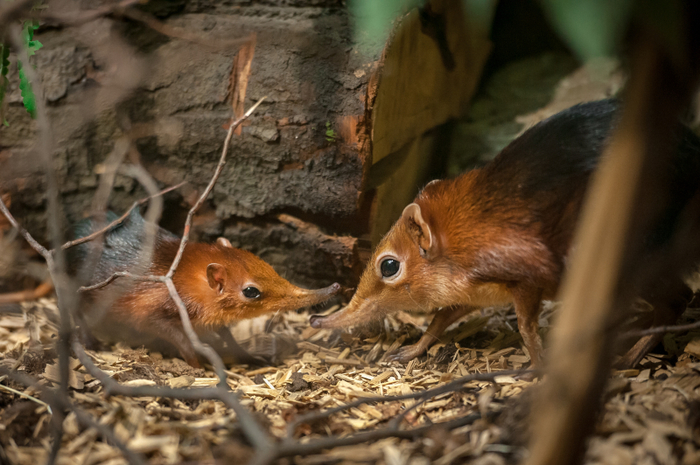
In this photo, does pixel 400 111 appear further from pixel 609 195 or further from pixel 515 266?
pixel 609 195

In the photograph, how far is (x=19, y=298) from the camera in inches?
203

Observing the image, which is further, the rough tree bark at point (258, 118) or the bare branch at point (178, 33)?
the bare branch at point (178, 33)

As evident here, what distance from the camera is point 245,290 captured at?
4570mm

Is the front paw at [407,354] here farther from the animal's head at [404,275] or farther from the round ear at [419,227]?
the round ear at [419,227]

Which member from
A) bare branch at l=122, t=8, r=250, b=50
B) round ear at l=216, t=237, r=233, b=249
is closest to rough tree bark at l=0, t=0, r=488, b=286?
bare branch at l=122, t=8, r=250, b=50

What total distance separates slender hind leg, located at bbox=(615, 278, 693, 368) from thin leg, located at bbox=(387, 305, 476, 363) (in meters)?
1.29

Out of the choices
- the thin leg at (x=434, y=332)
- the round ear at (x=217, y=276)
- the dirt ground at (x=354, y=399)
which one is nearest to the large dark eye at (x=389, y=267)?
the thin leg at (x=434, y=332)

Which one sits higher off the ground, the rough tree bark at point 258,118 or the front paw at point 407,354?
the rough tree bark at point 258,118

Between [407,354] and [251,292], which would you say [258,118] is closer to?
[251,292]

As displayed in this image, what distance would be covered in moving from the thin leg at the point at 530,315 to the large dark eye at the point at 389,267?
921 millimetres

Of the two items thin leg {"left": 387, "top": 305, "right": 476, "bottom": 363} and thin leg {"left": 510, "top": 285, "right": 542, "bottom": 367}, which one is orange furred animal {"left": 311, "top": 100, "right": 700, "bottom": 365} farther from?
thin leg {"left": 387, "top": 305, "right": 476, "bottom": 363}

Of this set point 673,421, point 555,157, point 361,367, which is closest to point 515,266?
point 555,157

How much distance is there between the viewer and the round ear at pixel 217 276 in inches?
174

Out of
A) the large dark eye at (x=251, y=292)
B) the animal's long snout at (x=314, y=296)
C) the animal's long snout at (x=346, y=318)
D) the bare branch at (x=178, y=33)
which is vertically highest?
the bare branch at (x=178, y=33)
